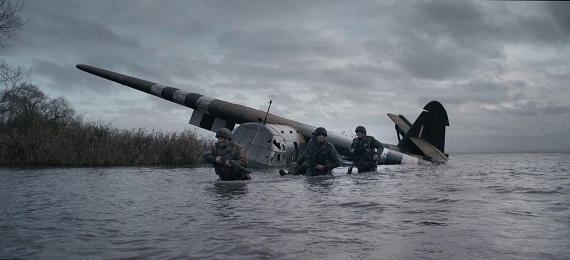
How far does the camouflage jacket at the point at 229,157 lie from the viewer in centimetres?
1263

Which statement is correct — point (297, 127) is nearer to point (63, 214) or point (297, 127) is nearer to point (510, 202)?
point (510, 202)

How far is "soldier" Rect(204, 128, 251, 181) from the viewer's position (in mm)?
12469

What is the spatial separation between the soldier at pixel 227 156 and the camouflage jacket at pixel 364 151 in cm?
653

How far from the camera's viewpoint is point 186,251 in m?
4.58

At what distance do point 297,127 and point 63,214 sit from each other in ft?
57.1

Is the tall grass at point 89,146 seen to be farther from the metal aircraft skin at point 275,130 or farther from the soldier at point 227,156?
the soldier at point 227,156

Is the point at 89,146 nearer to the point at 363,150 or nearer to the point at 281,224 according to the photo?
the point at 363,150

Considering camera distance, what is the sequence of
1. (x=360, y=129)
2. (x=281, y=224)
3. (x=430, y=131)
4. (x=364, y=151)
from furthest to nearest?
(x=430, y=131), (x=364, y=151), (x=360, y=129), (x=281, y=224)

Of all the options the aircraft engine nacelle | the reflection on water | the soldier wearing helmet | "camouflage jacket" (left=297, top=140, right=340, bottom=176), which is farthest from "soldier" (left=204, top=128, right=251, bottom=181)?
the aircraft engine nacelle

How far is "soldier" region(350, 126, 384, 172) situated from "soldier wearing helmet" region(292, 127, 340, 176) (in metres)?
2.72

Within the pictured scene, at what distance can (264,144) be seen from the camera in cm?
1944

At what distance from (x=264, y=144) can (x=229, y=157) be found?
22.1 ft

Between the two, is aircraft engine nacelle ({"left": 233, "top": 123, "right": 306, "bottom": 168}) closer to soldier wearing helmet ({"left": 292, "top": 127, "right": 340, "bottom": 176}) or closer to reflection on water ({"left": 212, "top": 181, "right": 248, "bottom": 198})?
soldier wearing helmet ({"left": 292, "top": 127, "right": 340, "bottom": 176})

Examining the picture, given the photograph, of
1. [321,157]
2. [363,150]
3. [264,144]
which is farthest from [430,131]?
[321,157]
